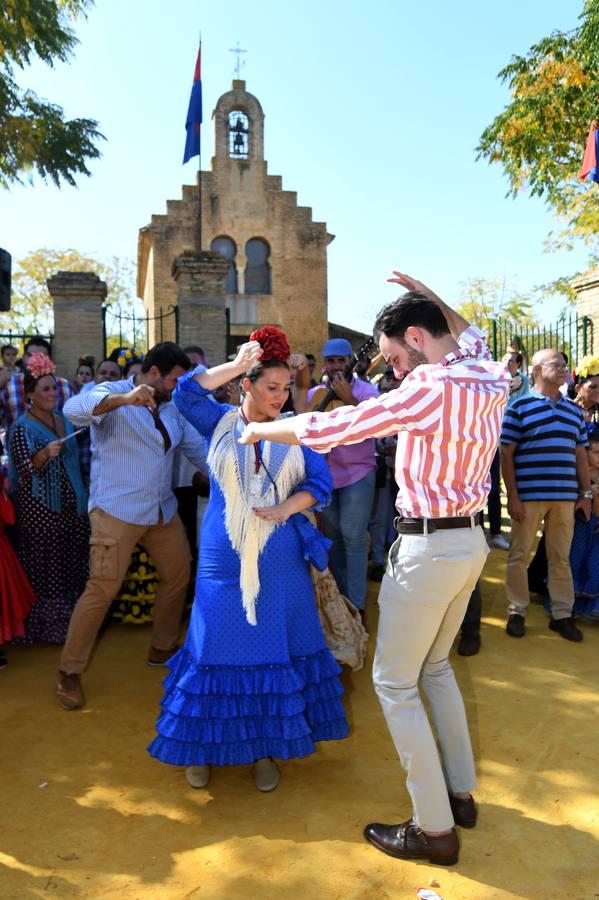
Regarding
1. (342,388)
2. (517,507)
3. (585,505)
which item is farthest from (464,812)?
(585,505)

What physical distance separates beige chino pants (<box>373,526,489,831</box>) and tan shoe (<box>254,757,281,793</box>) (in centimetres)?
84

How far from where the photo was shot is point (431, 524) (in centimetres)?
280

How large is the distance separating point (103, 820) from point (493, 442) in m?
2.38

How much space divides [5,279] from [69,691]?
134 inches

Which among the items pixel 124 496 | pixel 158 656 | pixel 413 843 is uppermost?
pixel 124 496

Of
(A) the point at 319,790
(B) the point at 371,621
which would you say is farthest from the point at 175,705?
(B) the point at 371,621

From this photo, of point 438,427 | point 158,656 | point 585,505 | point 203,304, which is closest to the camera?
point 438,427

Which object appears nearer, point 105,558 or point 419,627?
point 419,627

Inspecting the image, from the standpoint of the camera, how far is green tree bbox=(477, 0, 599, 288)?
14203 millimetres

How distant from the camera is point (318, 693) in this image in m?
3.58

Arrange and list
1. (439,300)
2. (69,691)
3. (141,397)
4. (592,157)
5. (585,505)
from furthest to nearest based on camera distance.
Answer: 1. (592,157)
2. (585,505)
3. (69,691)
4. (141,397)
5. (439,300)

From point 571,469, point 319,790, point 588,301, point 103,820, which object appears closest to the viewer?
point 103,820

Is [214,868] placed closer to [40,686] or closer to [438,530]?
[438,530]

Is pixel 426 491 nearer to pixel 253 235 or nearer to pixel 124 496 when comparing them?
pixel 124 496
